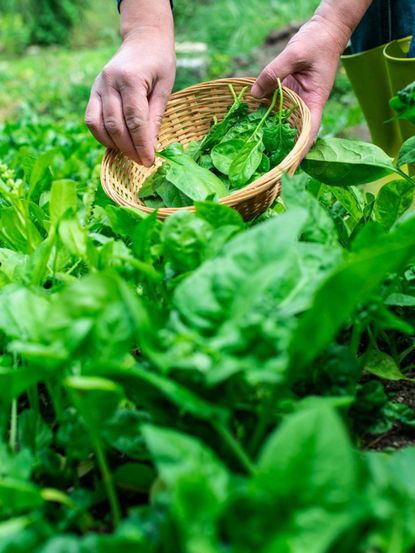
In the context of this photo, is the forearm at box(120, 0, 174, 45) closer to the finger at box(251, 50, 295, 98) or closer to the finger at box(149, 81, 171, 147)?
the finger at box(149, 81, 171, 147)

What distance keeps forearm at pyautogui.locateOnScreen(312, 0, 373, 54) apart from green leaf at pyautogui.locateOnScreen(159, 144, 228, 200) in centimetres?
50

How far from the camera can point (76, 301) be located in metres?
0.70

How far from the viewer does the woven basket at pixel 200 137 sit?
1.22 metres

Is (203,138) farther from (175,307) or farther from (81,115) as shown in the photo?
(81,115)

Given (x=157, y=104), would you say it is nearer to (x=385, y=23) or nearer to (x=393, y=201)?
(x=393, y=201)

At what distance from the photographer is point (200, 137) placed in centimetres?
170

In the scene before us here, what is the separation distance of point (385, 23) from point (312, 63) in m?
0.76

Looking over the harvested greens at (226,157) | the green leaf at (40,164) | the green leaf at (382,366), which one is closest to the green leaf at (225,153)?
the harvested greens at (226,157)

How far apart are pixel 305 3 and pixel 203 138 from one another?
4.83m

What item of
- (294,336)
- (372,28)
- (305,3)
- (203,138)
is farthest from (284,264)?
(305,3)

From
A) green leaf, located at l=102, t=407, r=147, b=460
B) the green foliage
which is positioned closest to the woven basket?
green leaf, located at l=102, t=407, r=147, b=460

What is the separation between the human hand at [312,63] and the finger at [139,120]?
28 centimetres

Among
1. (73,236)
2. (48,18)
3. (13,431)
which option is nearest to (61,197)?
(73,236)

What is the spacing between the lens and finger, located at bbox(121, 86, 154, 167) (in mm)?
1437
